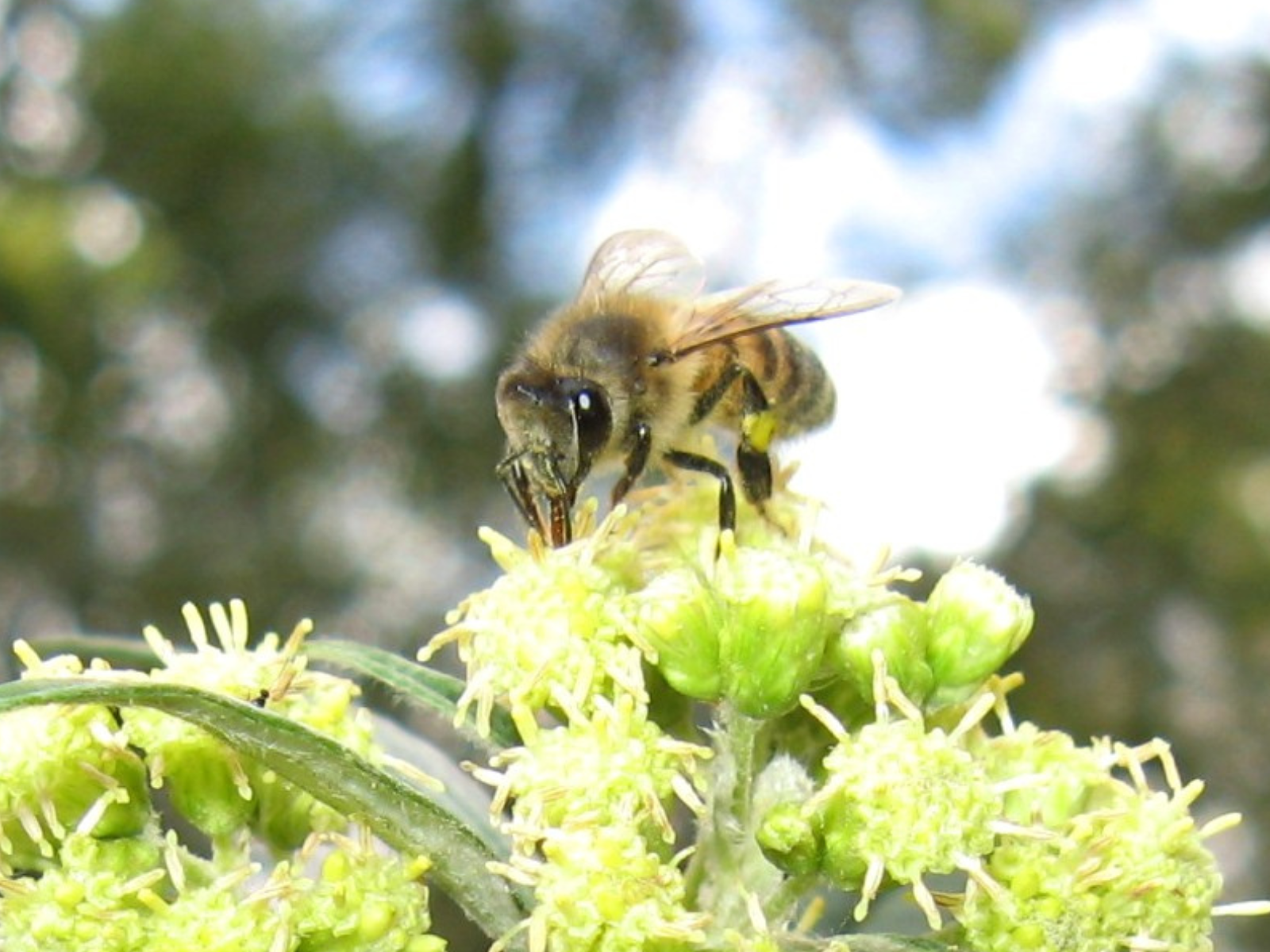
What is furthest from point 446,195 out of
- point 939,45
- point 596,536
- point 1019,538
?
point 596,536

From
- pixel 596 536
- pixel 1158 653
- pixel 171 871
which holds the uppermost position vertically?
pixel 1158 653

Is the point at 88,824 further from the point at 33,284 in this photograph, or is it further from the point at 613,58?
the point at 613,58

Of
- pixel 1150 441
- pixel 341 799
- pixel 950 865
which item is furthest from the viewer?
pixel 1150 441

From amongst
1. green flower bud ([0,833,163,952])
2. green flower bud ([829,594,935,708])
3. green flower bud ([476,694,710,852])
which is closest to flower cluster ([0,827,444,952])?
green flower bud ([0,833,163,952])

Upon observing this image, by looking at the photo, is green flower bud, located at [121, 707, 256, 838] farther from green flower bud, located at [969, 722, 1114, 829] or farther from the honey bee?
green flower bud, located at [969, 722, 1114, 829]

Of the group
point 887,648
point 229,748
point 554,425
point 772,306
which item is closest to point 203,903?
point 229,748

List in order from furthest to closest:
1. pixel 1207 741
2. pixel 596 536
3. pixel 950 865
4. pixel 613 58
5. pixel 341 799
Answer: pixel 1207 741 → pixel 613 58 → pixel 596 536 → pixel 950 865 → pixel 341 799
